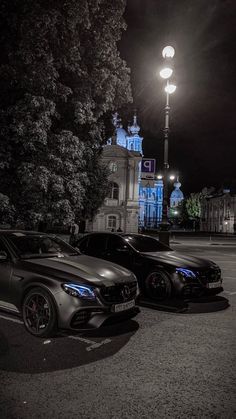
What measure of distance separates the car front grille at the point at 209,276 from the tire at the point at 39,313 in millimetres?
3766

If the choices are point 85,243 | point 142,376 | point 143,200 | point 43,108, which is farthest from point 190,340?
point 143,200

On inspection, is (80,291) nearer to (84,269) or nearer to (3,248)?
(84,269)

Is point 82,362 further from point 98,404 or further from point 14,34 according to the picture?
point 14,34

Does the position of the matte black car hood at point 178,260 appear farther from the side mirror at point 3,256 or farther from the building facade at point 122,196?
the building facade at point 122,196

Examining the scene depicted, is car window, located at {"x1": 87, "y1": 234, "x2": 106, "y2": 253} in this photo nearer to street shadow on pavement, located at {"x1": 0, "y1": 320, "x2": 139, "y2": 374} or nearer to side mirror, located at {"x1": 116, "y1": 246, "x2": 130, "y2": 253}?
side mirror, located at {"x1": 116, "y1": 246, "x2": 130, "y2": 253}

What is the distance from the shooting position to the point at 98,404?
145 inches

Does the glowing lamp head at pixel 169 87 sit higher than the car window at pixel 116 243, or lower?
higher

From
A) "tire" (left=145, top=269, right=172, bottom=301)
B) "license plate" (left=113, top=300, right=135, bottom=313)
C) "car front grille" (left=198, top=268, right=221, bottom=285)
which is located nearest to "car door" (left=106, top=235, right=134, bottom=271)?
"tire" (left=145, top=269, right=172, bottom=301)

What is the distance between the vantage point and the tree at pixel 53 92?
11.0 m

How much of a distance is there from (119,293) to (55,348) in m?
1.26

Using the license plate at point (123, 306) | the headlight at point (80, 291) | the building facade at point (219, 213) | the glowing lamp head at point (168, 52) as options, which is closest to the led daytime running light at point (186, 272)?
the license plate at point (123, 306)

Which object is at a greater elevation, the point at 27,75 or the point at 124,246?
the point at 27,75

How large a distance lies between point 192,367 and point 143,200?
328 ft

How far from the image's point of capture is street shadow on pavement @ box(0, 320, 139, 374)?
467cm
